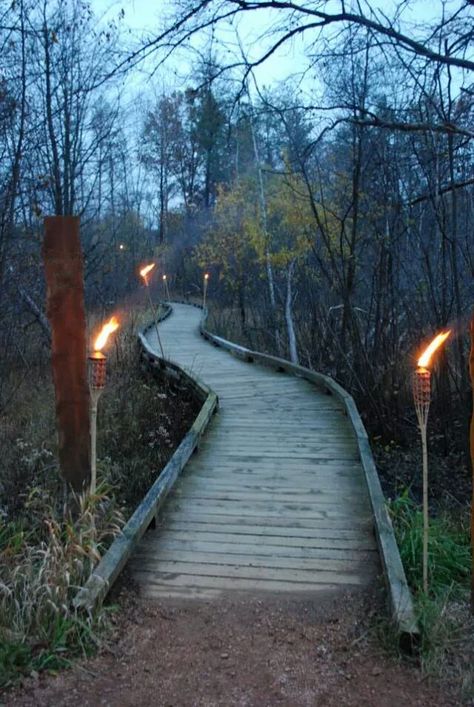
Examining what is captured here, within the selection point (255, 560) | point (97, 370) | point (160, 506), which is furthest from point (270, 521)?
point (97, 370)

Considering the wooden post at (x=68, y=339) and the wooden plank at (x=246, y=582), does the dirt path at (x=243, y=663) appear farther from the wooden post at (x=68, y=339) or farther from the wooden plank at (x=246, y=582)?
the wooden post at (x=68, y=339)

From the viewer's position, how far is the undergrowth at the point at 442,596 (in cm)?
278

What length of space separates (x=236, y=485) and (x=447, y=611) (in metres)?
2.18

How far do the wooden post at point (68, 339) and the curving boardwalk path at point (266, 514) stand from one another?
33.1 inches

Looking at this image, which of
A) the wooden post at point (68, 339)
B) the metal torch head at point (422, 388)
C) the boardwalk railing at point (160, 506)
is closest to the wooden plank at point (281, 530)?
the boardwalk railing at point (160, 506)

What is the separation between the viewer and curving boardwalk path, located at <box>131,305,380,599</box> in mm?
3588

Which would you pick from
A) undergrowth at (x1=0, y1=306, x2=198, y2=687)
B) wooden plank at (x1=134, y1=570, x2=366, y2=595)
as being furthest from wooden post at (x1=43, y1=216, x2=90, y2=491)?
wooden plank at (x1=134, y1=570, x2=366, y2=595)

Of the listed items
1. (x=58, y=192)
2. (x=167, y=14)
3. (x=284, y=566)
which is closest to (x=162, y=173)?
(x=58, y=192)

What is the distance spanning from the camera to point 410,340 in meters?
9.30

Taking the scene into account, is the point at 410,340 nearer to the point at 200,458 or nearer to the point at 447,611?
the point at 200,458

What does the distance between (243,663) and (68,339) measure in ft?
8.24

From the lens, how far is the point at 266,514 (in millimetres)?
4484

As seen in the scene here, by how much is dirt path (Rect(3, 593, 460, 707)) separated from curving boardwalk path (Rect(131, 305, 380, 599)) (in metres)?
0.23

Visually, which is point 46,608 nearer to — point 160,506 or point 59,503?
point 160,506
